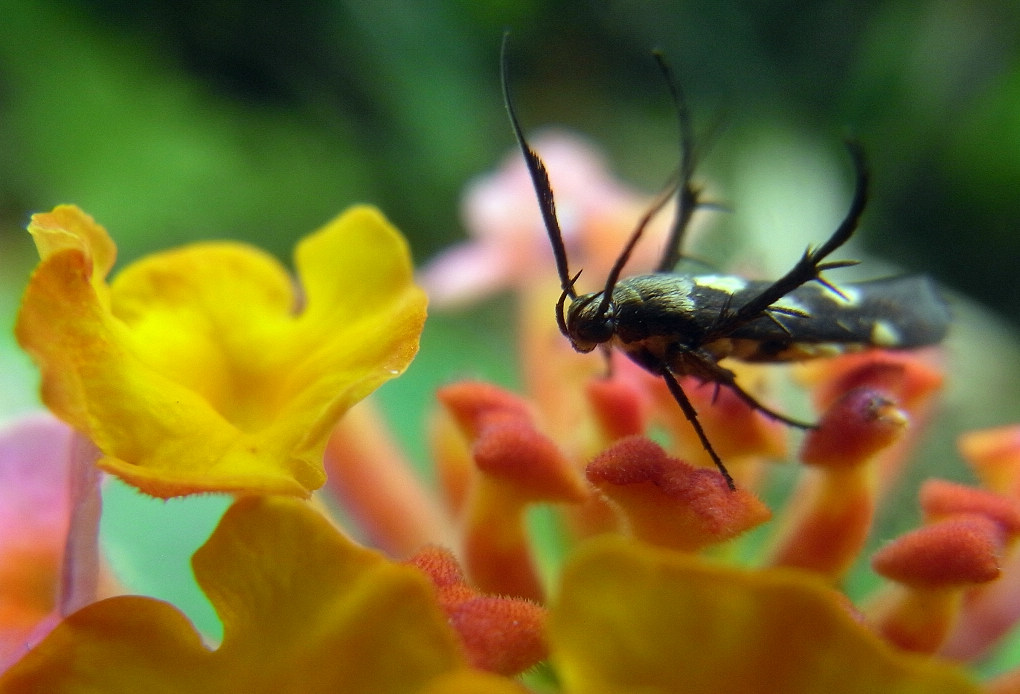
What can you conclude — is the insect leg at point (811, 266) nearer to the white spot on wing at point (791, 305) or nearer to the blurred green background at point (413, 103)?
the white spot on wing at point (791, 305)

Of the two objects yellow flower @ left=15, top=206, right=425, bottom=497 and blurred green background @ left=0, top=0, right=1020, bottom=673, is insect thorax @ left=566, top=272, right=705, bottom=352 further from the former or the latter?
blurred green background @ left=0, top=0, right=1020, bottom=673

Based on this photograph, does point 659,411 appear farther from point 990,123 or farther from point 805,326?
point 990,123

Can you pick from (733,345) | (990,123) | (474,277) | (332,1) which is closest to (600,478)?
(733,345)

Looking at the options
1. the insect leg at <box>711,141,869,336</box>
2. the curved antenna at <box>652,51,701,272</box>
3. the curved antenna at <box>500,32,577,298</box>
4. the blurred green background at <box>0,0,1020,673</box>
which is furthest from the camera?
the blurred green background at <box>0,0,1020,673</box>

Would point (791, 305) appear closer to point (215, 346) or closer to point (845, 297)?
point (845, 297)

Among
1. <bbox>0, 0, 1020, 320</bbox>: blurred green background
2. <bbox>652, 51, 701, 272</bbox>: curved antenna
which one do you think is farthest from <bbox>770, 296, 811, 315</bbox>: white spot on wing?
<bbox>0, 0, 1020, 320</bbox>: blurred green background
